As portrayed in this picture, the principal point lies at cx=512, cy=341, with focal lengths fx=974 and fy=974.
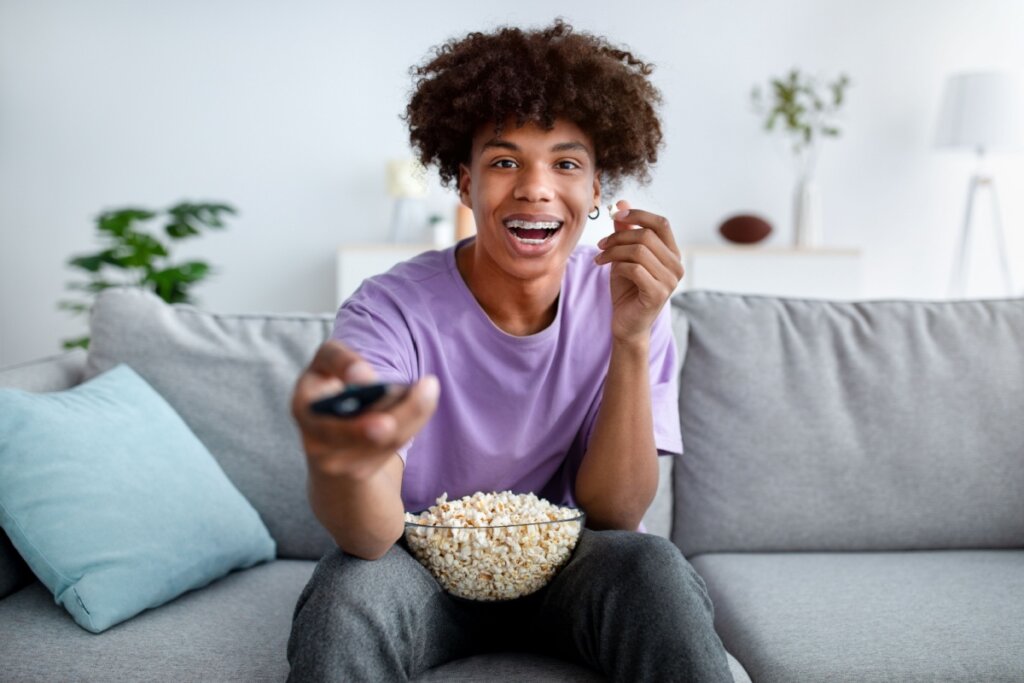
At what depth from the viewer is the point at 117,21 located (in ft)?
14.0

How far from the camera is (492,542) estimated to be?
114cm

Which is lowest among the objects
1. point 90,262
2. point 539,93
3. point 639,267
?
point 90,262

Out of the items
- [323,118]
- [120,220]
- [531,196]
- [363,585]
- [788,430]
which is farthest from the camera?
[323,118]

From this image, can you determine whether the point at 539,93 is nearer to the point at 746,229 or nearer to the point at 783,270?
the point at 783,270

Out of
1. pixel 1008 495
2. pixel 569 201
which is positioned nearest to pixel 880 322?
pixel 1008 495

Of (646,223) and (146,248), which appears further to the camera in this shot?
(146,248)

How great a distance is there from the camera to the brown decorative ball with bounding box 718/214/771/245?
4.20 m

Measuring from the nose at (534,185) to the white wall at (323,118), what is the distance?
3.00 meters

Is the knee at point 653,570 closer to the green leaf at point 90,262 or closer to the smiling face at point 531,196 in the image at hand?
the smiling face at point 531,196

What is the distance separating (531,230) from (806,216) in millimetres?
3109

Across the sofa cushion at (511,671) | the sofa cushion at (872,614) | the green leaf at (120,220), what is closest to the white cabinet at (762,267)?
the green leaf at (120,220)

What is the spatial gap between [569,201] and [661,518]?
0.66 metres

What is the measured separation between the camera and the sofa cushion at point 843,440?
1.74 meters

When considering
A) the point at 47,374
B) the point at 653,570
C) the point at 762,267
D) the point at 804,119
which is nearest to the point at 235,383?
the point at 47,374
